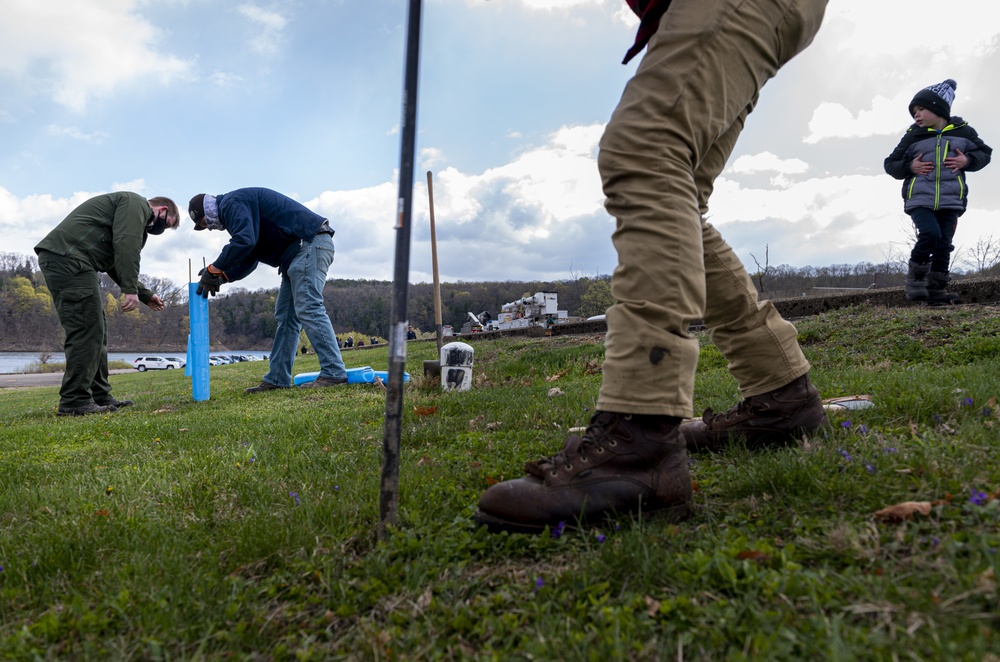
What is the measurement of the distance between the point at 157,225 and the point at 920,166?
902 cm

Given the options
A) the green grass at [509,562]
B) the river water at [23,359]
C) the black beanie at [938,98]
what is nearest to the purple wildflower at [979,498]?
the green grass at [509,562]

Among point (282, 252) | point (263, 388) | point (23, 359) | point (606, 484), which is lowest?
point (23, 359)

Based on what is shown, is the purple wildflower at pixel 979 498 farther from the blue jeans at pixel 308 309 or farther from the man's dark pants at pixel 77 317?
the man's dark pants at pixel 77 317

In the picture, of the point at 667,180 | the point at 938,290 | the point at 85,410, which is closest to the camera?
the point at 667,180

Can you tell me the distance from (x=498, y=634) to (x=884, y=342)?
17.9 feet

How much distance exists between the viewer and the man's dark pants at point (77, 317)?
5.82 metres

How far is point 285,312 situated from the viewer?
704 cm

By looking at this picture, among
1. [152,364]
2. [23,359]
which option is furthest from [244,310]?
[152,364]

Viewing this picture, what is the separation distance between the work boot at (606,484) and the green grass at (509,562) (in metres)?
0.06

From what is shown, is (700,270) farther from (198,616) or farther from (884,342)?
(884,342)

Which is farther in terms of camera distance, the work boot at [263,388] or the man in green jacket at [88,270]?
the work boot at [263,388]

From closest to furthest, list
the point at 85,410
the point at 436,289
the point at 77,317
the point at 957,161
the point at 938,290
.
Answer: the point at 77,317 → the point at 85,410 → the point at 957,161 → the point at 938,290 → the point at 436,289

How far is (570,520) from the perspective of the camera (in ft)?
5.23

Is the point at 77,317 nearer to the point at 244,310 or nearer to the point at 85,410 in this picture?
the point at 85,410
